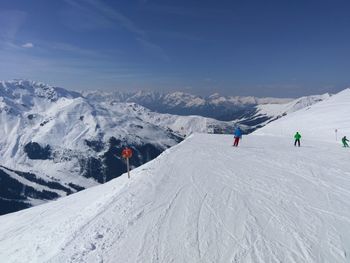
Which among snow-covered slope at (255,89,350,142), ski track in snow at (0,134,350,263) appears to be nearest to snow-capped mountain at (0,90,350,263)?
ski track in snow at (0,134,350,263)

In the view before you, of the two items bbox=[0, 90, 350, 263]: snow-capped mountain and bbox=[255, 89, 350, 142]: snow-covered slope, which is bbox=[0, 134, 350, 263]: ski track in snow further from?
bbox=[255, 89, 350, 142]: snow-covered slope

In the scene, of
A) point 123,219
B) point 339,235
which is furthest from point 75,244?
point 339,235

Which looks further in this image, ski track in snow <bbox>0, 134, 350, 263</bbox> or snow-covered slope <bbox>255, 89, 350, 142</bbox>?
snow-covered slope <bbox>255, 89, 350, 142</bbox>

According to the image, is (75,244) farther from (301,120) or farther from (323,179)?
(301,120)

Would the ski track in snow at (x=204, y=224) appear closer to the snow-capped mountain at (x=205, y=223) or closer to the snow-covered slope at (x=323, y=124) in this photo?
the snow-capped mountain at (x=205, y=223)

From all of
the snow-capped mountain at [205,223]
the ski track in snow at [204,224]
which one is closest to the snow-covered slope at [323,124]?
the snow-capped mountain at [205,223]

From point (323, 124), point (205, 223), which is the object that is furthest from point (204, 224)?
point (323, 124)
